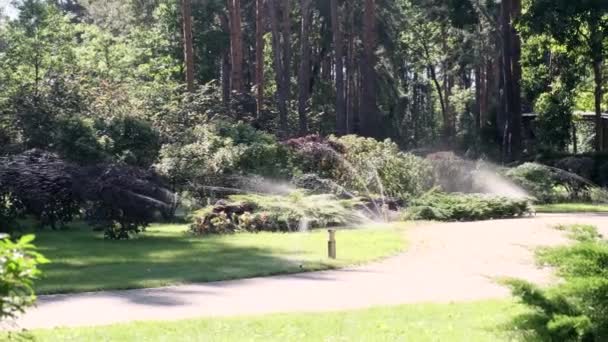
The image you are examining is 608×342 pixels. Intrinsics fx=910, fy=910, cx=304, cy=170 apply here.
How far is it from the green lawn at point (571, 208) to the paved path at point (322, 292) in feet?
31.8

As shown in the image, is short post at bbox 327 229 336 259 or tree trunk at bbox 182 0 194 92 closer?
short post at bbox 327 229 336 259

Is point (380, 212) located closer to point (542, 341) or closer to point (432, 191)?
point (432, 191)

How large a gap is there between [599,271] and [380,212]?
1651 cm

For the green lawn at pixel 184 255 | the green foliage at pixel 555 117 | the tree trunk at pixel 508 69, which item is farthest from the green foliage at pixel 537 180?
the green lawn at pixel 184 255

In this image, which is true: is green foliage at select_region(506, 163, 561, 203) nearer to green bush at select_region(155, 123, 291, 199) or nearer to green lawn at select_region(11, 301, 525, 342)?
green bush at select_region(155, 123, 291, 199)

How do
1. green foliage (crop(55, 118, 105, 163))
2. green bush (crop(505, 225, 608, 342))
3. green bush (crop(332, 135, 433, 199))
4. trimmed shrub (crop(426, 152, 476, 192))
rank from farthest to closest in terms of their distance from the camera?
1. trimmed shrub (crop(426, 152, 476, 192))
2. green bush (crop(332, 135, 433, 199))
3. green foliage (crop(55, 118, 105, 163))
4. green bush (crop(505, 225, 608, 342))

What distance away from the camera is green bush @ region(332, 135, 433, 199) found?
2650cm

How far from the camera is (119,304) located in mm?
11500

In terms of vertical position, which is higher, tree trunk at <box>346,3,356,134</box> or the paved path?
tree trunk at <box>346,3,356,134</box>

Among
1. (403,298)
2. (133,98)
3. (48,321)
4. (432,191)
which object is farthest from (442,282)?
(133,98)

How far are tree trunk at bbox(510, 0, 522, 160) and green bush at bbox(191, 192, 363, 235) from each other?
1527 centimetres

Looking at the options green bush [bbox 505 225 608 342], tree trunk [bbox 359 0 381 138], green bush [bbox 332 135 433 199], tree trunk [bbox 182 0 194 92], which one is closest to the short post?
green bush [bbox 505 225 608 342]

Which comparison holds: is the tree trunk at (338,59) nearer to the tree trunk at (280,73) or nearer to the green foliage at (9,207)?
the tree trunk at (280,73)

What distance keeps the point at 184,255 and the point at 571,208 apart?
1460 centimetres
